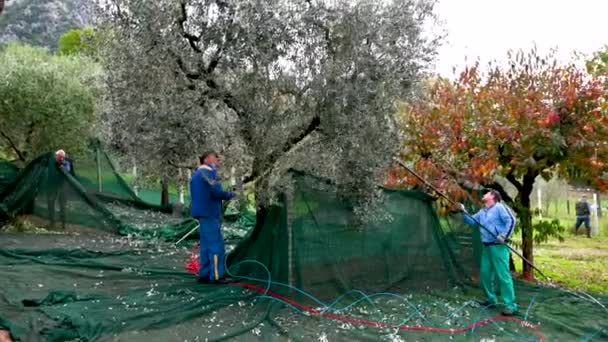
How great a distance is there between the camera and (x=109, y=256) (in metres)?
7.94

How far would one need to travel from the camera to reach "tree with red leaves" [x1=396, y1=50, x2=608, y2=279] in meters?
7.61

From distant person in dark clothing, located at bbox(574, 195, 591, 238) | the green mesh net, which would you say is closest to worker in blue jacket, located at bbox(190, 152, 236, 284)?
the green mesh net

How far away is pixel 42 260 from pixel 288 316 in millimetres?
3946

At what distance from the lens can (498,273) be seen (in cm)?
627

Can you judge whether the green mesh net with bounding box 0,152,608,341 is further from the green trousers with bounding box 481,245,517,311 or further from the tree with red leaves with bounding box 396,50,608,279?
the tree with red leaves with bounding box 396,50,608,279

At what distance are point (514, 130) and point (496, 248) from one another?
2.24 meters

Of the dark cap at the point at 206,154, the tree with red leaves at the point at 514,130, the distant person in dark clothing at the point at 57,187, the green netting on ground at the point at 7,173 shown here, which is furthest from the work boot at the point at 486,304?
the green netting on ground at the point at 7,173

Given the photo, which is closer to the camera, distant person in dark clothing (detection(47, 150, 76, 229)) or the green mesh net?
the green mesh net

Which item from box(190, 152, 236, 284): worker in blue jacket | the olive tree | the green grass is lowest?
the green grass

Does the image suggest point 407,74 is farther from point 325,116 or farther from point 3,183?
point 3,183

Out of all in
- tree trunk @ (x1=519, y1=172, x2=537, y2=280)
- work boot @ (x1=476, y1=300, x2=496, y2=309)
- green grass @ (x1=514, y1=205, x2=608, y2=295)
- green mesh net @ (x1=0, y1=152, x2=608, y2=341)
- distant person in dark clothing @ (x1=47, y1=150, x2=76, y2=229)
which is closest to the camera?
green mesh net @ (x1=0, y1=152, x2=608, y2=341)

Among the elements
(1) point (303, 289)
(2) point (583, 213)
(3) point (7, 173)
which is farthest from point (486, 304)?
(2) point (583, 213)

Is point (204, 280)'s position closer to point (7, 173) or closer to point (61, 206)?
point (61, 206)

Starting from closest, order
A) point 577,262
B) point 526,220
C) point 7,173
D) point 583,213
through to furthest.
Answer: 1. point 526,220
2. point 7,173
3. point 577,262
4. point 583,213
